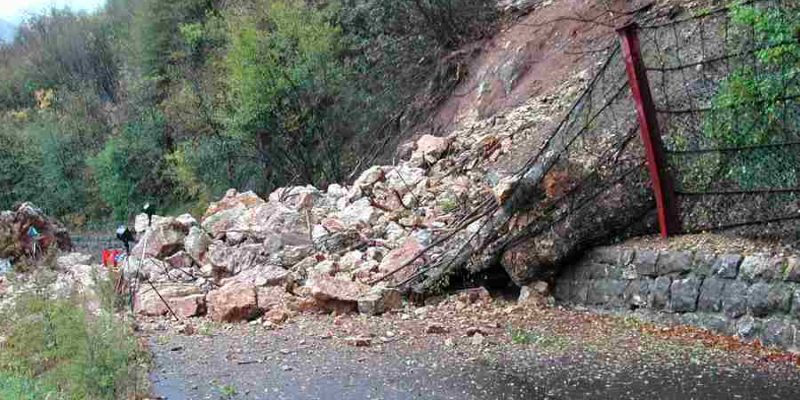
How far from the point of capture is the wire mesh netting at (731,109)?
217 inches

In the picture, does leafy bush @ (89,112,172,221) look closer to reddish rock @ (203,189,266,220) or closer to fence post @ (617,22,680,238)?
reddish rock @ (203,189,266,220)

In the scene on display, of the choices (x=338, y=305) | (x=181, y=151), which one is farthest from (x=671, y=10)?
(x=181, y=151)

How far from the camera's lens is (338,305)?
7.67m

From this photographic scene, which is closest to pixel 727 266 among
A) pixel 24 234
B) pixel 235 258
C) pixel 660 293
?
pixel 660 293

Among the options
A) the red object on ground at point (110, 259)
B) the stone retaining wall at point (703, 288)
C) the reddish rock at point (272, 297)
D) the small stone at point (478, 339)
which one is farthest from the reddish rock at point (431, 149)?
the small stone at point (478, 339)

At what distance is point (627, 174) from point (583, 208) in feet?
1.73

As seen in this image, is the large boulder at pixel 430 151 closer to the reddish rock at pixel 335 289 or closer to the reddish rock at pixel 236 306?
the reddish rock at pixel 335 289

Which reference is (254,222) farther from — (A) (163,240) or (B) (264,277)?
(B) (264,277)

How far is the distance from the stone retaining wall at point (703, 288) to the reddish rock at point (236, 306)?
3.37m

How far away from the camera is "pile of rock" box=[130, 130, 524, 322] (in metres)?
7.93

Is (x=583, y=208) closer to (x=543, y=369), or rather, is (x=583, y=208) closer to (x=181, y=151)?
(x=543, y=369)

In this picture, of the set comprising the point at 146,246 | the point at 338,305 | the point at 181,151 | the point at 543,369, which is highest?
the point at 181,151

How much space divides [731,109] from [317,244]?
5.93 meters

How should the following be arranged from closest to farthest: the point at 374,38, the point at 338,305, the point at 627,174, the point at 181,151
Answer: the point at 627,174
the point at 338,305
the point at 374,38
the point at 181,151
